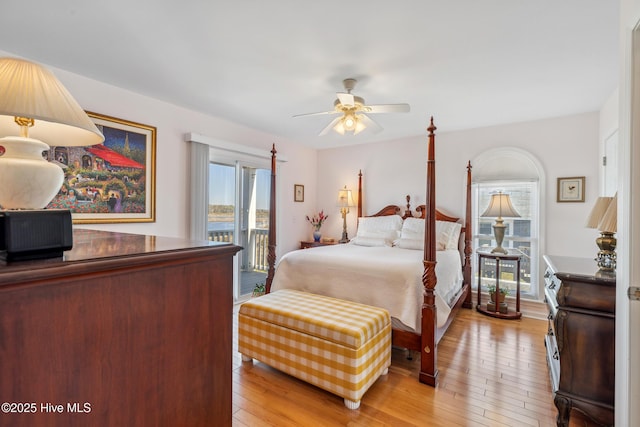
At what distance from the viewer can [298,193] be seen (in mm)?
5250

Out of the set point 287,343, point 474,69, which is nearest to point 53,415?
point 287,343

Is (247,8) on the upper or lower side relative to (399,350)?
upper

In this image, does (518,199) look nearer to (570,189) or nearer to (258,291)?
(570,189)

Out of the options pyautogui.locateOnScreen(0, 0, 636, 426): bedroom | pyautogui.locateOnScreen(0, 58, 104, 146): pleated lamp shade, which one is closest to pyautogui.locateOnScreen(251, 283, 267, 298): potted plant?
pyautogui.locateOnScreen(0, 0, 636, 426): bedroom

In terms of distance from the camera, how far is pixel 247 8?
1763 mm

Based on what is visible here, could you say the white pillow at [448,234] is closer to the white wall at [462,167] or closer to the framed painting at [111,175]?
the white wall at [462,167]

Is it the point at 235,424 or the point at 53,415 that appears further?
the point at 235,424

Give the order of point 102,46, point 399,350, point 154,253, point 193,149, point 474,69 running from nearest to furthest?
point 154,253, point 102,46, point 474,69, point 399,350, point 193,149

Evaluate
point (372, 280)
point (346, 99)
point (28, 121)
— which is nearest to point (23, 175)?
point (28, 121)

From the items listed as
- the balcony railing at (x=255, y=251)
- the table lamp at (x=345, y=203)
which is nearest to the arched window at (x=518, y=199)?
the table lamp at (x=345, y=203)

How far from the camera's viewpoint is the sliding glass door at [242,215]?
403cm

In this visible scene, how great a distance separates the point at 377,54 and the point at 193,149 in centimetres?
234

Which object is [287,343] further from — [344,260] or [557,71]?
[557,71]

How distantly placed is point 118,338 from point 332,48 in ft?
7.02
